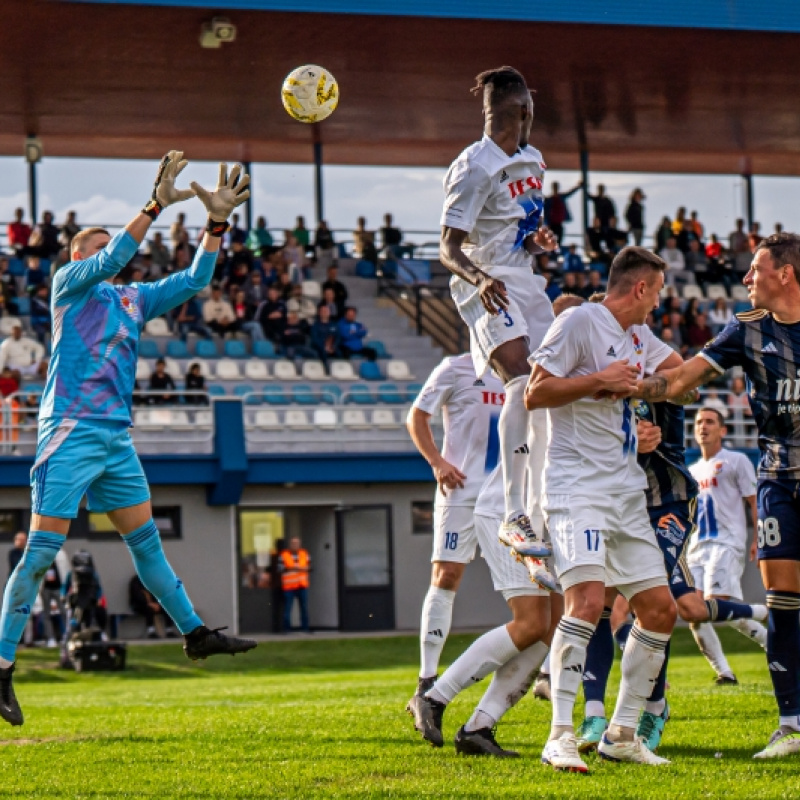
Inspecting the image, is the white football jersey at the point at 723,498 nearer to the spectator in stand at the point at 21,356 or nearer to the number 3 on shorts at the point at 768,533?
the number 3 on shorts at the point at 768,533

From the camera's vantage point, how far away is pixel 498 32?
25.1 m

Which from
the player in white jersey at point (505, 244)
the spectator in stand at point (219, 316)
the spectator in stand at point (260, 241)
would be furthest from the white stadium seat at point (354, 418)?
the player in white jersey at point (505, 244)

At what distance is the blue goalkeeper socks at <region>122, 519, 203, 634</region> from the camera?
27.3 ft

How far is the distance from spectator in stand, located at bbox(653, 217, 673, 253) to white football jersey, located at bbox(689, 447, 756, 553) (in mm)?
21363

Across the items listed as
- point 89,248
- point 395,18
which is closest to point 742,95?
point 395,18

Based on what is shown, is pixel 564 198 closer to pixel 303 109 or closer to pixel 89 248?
pixel 303 109

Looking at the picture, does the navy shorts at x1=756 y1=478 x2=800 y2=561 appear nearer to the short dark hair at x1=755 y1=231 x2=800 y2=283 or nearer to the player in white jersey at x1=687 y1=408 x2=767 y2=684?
the short dark hair at x1=755 y1=231 x2=800 y2=283

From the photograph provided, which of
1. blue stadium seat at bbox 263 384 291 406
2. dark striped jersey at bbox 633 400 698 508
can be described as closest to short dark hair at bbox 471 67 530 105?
dark striped jersey at bbox 633 400 698 508

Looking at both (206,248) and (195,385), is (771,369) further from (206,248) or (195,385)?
(195,385)

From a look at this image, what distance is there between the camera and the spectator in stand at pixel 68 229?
29.3 meters

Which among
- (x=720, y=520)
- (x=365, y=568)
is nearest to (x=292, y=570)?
(x=365, y=568)

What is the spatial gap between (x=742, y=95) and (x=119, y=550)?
1538 centimetres

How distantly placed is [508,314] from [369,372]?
69.7 feet

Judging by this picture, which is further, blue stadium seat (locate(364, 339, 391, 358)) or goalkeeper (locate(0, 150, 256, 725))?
blue stadium seat (locate(364, 339, 391, 358))
